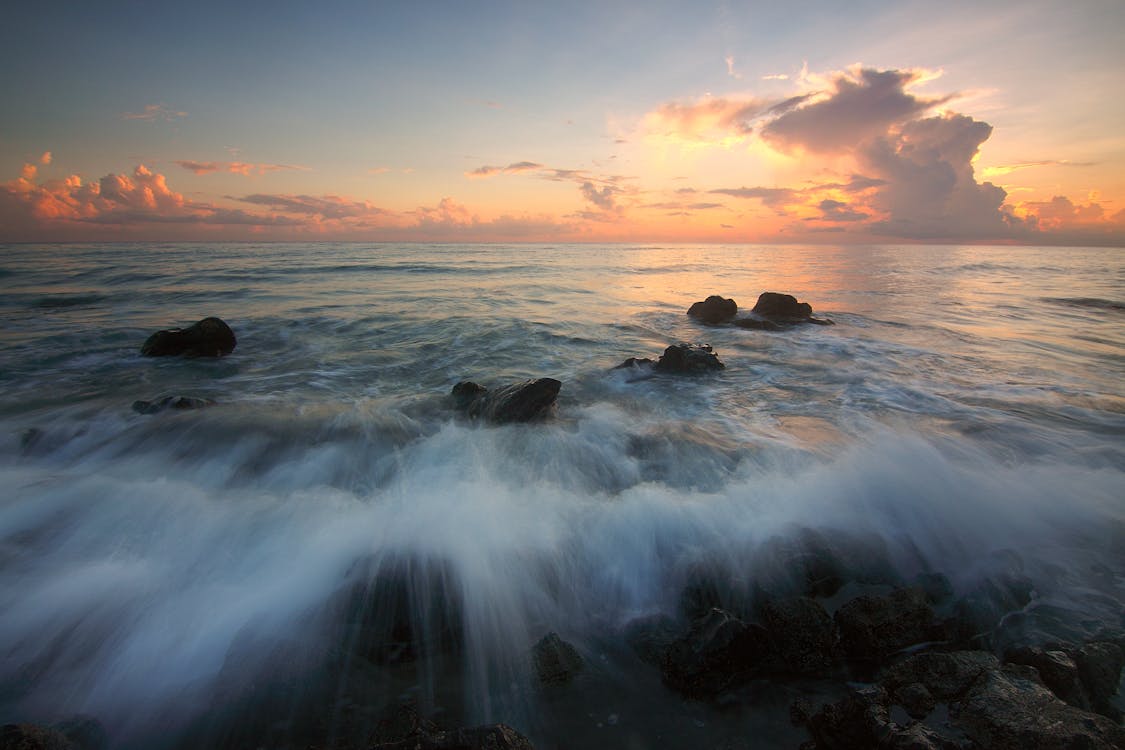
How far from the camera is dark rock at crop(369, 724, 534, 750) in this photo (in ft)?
7.09

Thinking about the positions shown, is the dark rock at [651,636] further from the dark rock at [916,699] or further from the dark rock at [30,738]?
the dark rock at [30,738]

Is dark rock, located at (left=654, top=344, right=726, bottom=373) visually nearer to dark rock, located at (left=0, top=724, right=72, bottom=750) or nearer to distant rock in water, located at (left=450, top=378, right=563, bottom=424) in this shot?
distant rock in water, located at (left=450, top=378, right=563, bottom=424)

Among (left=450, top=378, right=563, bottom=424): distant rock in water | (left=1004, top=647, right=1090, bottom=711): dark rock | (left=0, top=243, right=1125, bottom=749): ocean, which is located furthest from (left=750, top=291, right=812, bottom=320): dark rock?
(left=1004, top=647, right=1090, bottom=711): dark rock

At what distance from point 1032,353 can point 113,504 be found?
674 inches

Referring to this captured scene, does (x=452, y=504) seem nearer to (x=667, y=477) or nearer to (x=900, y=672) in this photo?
(x=667, y=477)

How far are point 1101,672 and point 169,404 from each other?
1003 centimetres

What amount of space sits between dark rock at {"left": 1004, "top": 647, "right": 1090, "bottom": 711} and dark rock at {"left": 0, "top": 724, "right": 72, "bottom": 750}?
5.27 metres

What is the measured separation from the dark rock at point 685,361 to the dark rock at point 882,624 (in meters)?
6.64

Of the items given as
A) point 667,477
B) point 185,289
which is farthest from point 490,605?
point 185,289

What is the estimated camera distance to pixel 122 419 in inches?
268

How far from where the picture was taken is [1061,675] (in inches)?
106

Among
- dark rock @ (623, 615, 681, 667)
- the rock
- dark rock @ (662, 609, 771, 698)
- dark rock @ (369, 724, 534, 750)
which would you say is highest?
dark rock @ (369, 724, 534, 750)

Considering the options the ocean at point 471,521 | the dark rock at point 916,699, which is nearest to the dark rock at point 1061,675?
the ocean at point 471,521

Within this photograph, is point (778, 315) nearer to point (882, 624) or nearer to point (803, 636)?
point (882, 624)
